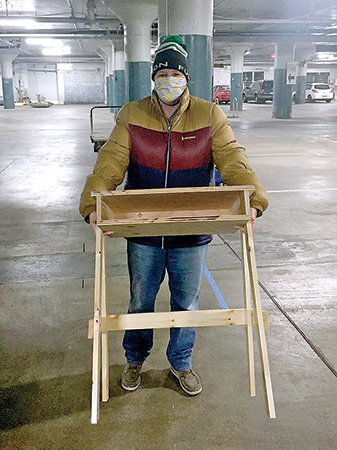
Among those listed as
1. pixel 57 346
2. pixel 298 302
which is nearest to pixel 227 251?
pixel 298 302

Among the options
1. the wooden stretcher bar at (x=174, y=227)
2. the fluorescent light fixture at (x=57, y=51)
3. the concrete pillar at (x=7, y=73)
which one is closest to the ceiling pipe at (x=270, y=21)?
the fluorescent light fixture at (x=57, y=51)

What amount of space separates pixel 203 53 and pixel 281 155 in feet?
18.9

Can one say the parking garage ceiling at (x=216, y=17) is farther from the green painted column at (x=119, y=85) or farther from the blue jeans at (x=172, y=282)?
the blue jeans at (x=172, y=282)

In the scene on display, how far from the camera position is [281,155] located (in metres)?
12.1

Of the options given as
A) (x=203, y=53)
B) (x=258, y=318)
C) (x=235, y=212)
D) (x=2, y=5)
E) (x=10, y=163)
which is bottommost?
(x=10, y=163)

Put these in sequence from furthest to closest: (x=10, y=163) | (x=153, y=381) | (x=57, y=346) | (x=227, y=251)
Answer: (x=10, y=163) → (x=227, y=251) → (x=57, y=346) → (x=153, y=381)

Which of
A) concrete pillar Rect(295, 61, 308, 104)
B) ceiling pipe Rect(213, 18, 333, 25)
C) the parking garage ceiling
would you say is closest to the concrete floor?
the parking garage ceiling

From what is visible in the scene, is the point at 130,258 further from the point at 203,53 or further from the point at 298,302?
the point at 203,53

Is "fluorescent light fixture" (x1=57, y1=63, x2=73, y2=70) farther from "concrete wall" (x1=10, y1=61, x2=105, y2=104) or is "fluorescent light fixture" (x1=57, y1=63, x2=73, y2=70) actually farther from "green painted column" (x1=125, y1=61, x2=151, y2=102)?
"green painted column" (x1=125, y1=61, x2=151, y2=102)

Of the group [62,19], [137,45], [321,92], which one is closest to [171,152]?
[137,45]

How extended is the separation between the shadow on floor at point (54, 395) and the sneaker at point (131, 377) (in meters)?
0.04

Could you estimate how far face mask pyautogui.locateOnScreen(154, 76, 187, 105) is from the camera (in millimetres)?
2381

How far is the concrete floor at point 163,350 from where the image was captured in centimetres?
243

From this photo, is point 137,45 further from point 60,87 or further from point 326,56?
point 60,87
